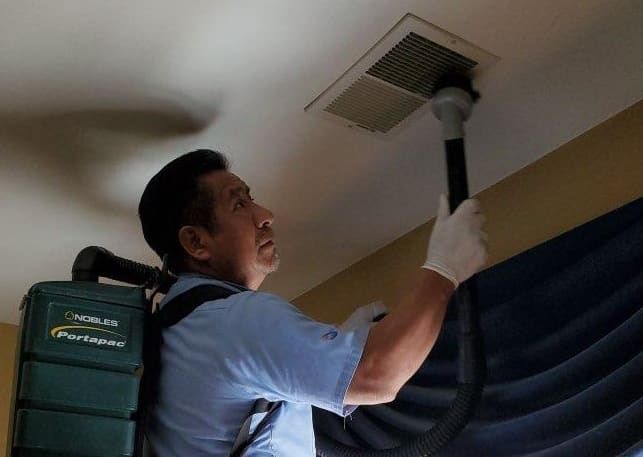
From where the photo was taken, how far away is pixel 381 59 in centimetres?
152

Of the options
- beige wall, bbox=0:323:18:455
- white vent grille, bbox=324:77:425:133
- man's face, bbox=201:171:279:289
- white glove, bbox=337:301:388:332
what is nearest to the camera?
man's face, bbox=201:171:279:289

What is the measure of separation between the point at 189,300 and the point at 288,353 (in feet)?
0.86

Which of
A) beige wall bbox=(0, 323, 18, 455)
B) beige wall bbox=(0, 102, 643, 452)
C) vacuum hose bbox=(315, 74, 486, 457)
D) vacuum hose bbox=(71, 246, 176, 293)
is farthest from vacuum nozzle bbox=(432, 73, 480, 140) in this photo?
beige wall bbox=(0, 323, 18, 455)

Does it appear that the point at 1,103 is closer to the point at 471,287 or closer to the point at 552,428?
the point at 471,287

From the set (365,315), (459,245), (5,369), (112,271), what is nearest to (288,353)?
(459,245)

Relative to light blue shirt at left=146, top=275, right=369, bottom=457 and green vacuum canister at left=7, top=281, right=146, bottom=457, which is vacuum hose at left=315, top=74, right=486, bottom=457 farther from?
green vacuum canister at left=7, top=281, right=146, bottom=457

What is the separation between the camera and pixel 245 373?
3.93ft

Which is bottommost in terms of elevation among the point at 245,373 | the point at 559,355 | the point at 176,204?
the point at 245,373

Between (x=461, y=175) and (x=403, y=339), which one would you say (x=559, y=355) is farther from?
(x=403, y=339)

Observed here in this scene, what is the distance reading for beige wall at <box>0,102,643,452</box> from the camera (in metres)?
1.65

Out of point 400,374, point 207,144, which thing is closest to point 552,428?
point 400,374

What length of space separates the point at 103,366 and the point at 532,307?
85cm

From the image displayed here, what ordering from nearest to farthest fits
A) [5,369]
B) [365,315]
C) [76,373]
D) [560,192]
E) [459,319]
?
[76,373]
[459,319]
[560,192]
[365,315]
[5,369]

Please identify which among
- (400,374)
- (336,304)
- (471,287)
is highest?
(336,304)
